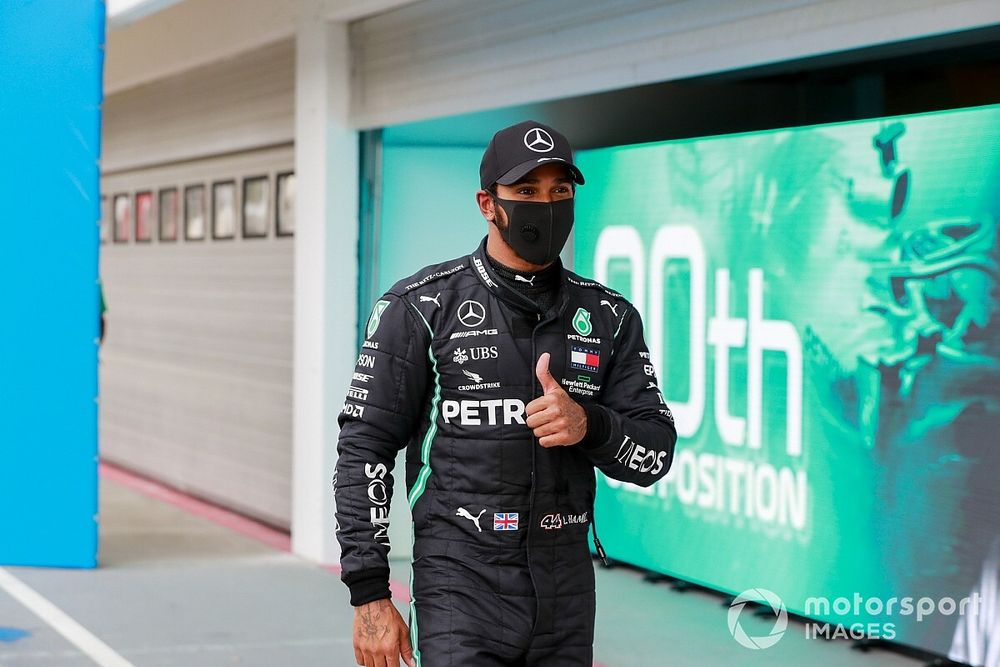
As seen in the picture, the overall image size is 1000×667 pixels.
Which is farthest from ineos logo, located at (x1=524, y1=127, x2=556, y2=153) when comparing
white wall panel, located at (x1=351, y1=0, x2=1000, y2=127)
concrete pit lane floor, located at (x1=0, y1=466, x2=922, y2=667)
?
concrete pit lane floor, located at (x1=0, y1=466, x2=922, y2=667)

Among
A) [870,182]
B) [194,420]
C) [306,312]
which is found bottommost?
[194,420]

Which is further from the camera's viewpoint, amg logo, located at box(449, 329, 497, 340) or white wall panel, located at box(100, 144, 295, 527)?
white wall panel, located at box(100, 144, 295, 527)

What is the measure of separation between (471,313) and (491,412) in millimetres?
210

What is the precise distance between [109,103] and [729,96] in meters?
5.76

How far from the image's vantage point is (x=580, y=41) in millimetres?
6289

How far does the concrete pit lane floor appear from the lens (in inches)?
236

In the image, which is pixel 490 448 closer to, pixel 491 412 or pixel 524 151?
pixel 491 412

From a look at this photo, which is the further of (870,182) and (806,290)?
(806,290)

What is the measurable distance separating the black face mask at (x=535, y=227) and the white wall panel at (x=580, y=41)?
6.59 ft

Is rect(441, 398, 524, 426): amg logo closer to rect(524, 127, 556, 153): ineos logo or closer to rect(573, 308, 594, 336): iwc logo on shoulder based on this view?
rect(573, 308, 594, 336): iwc logo on shoulder

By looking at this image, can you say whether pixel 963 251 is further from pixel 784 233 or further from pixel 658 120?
pixel 658 120

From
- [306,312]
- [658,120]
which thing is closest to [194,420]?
[306,312]

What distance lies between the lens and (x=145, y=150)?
444 inches

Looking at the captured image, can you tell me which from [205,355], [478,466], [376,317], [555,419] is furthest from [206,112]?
[555,419]
